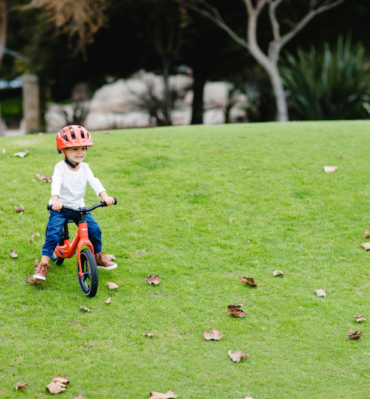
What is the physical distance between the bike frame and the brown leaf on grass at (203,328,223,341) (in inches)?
51.6

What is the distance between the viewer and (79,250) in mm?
4523

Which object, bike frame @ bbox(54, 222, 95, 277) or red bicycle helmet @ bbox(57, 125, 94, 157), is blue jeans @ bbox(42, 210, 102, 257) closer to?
bike frame @ bbox(54, 222, 95, 277)

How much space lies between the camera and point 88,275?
14.9 ft

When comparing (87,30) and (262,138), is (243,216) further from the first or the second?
(87,30)

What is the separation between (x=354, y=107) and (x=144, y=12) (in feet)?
29.6

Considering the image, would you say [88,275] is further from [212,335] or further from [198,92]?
[198,92]

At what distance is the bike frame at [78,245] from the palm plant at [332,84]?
10759mm

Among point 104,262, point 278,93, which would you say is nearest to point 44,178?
point 104,262

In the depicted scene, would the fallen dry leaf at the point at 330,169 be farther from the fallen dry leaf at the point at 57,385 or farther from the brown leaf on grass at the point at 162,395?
the fallen dry leaf at the point at 57,385

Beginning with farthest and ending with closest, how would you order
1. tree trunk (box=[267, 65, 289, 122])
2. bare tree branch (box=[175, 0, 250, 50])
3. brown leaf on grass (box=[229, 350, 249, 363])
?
bare tree branch (box=[175, 0, 250, 50]) → tree trunk (box=[267, 65, 289, 122]) → brown leaf on grass (box=[229, 350, 249, 363])

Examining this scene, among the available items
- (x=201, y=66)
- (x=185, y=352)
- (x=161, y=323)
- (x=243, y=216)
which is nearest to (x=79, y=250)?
(x=161, y=323)

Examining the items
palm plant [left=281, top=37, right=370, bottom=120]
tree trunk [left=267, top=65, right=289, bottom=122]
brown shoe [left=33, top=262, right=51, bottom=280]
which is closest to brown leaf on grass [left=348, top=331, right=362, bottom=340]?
brown shoe [left=33, top=262, right=51, bottom=280]

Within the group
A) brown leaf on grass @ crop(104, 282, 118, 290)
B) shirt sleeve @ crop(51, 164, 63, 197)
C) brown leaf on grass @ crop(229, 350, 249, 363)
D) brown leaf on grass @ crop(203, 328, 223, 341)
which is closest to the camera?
brown leaf on grass @ crop(229, 350, 249, 363)

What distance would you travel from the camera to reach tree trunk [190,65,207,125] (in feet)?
69.9
